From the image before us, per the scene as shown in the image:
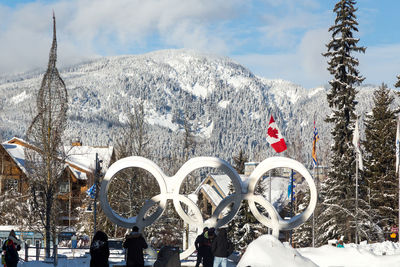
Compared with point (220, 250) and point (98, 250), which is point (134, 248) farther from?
point (220, 250)

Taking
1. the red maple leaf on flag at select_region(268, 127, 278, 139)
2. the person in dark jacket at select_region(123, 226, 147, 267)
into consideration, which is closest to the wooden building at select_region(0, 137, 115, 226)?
the red maple leaf on flag at select_region(268, 127, 278, 139)

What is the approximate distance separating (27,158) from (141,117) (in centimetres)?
1136

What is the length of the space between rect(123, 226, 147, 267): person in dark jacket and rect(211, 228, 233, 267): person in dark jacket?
2192 mm

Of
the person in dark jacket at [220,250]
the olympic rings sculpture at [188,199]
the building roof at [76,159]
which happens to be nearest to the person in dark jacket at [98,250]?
the person in dark jacket at [220,250]

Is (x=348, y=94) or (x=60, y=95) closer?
(x=60, y=95)

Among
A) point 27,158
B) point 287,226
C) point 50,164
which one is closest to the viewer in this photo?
point 287,226

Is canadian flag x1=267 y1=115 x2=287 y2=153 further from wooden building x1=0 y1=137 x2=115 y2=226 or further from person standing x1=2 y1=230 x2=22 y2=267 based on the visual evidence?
wooden building x1=0 y1=137 x2=115 y2=226

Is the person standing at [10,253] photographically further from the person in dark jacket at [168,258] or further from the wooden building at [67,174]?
the wooden building at [67,174]

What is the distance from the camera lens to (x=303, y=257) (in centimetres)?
1562

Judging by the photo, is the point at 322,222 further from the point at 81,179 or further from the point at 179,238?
the point at 81,179

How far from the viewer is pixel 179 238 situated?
4638 cm

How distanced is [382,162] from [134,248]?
31.8 metres

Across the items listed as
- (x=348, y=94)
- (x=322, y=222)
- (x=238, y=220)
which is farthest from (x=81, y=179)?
(x=348, y=94)

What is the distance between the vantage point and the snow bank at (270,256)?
14719 mm
